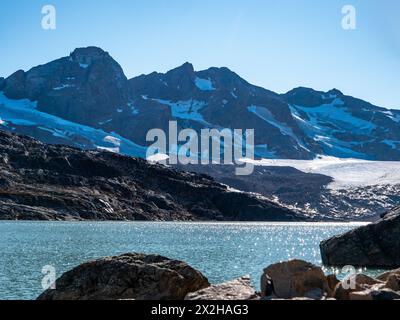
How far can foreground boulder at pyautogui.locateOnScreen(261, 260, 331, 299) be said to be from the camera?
974 inches

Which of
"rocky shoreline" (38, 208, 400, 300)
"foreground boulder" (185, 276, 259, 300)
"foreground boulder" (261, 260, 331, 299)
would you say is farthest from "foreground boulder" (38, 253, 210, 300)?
"foreground boulder" (261, 260, 331, 299)

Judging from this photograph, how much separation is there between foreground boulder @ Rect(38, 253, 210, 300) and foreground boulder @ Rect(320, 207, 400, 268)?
4340 centimetres

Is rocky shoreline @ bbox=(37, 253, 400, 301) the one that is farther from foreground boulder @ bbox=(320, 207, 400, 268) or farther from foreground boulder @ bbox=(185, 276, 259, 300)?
foreground boulder @ bbox=(320, 207, 400, 268)

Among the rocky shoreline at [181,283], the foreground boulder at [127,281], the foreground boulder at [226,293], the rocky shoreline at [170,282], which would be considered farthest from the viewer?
the foreground boulder at [127,281]

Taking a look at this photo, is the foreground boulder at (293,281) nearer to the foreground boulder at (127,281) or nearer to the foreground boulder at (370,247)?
the foreground boulder at (127,281)

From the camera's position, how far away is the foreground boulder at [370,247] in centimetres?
6656

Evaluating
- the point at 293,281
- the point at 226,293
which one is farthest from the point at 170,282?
the point at 293,281

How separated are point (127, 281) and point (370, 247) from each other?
46.7 metres

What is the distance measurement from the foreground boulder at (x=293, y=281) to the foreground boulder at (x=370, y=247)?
43.3 metres

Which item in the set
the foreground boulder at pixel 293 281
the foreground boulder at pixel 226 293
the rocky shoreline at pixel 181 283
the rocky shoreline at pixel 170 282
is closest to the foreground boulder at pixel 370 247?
the rocky shoreline at pixel 181 283

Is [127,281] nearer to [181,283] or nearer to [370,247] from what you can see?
[181,283]
